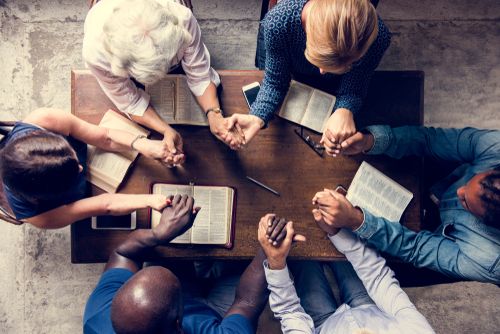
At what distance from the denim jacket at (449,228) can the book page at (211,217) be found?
2.22 ft

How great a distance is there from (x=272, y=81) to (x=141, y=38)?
653 millimetres

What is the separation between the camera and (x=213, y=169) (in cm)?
222

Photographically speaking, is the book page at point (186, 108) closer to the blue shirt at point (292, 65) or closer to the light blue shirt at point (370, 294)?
the blue shirt at point (292, 65)

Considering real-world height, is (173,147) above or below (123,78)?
below

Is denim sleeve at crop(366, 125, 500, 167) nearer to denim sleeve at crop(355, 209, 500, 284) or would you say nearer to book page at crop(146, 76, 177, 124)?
denim sleeve at crop(355, 209, 500, 284)

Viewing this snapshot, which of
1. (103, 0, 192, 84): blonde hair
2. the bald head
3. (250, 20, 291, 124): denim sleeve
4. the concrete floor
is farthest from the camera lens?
the concrete floor

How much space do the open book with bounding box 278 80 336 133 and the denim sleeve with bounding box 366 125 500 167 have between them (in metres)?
0.24

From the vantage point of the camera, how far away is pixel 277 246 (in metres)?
2.12

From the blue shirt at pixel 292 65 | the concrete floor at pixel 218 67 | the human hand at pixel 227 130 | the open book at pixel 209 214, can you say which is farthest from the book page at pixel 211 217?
the concrete floor at pixel 218 67

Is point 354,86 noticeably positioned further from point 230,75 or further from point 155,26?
point 155,26

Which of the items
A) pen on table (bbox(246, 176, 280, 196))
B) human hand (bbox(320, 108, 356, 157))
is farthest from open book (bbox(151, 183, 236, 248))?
human hand (bbox(320, 108, 356, 157))

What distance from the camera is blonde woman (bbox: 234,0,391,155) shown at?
5.66 ft

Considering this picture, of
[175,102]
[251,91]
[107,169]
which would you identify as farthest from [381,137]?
[107,169]

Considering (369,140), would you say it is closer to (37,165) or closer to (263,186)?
(263,186)
